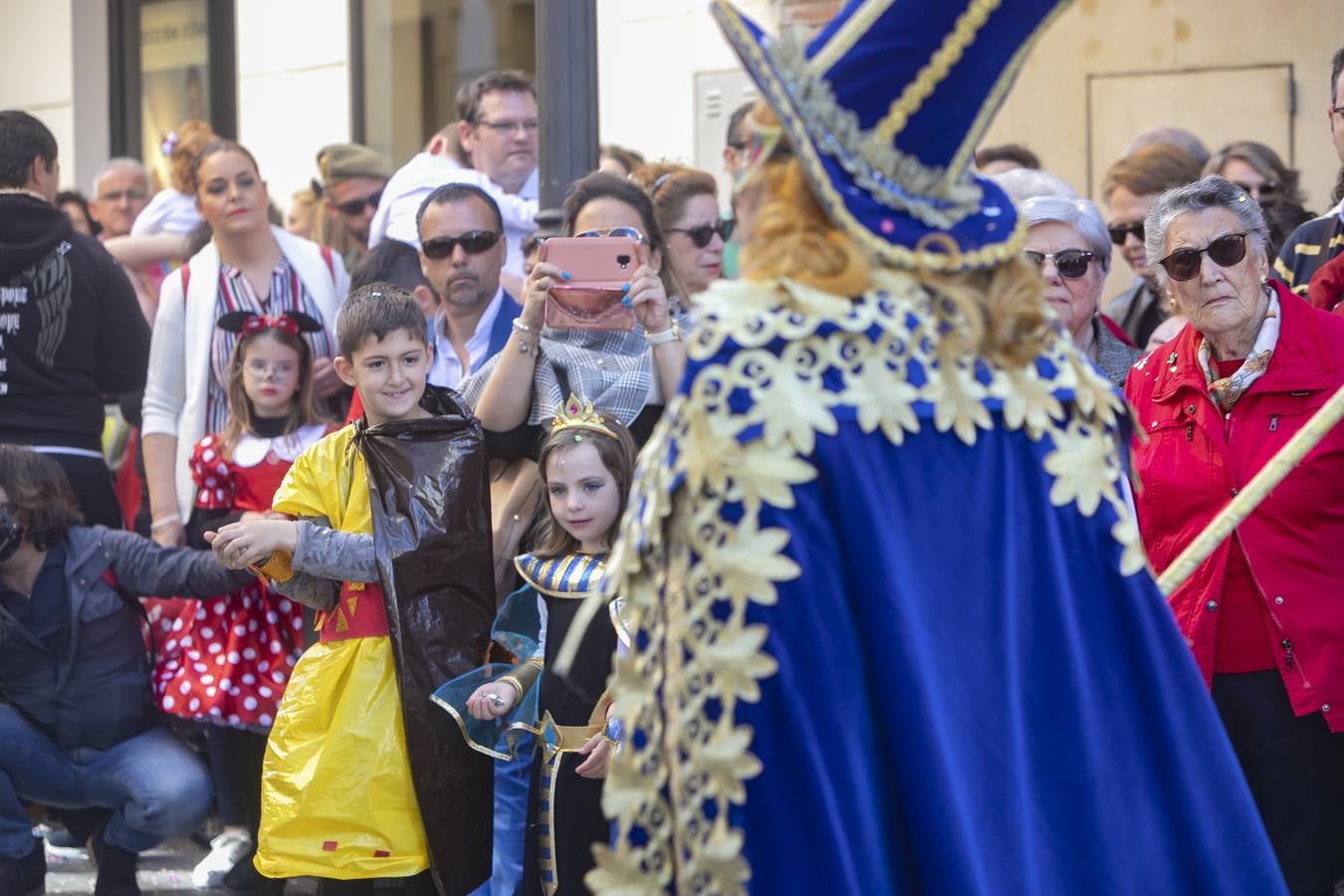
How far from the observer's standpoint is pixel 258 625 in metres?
5.65

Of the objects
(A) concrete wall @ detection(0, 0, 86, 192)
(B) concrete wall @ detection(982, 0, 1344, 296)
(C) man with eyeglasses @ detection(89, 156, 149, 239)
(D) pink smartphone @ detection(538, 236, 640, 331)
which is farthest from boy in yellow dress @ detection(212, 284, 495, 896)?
(A) concrete wall @ detection(0, 0, 86, 192)

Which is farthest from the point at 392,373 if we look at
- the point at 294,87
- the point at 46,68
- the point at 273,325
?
the point at 46,68

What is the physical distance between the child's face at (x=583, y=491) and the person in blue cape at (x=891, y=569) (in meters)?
1.80

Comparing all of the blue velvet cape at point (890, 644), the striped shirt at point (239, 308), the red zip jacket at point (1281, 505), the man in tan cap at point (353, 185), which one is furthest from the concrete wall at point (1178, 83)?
the blue velvet cape at point (890, 644)

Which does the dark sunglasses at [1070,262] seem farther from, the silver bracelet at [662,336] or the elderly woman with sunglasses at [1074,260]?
the silver bracelet at [662,336]

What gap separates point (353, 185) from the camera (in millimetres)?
7691

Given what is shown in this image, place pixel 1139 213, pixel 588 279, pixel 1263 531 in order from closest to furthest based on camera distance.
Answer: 1. pixel 1263 531
2. pixel 588 279
3. pixel 1139 213

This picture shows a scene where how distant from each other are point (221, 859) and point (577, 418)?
2.13 meters

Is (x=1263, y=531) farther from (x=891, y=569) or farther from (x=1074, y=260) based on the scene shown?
(x=891, y=569)

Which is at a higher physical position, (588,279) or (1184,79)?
(1184,79)

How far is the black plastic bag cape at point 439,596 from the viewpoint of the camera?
4.73 meters

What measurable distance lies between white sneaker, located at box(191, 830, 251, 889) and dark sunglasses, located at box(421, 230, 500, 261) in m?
1.92

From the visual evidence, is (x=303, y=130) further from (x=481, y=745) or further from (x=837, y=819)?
(x=837, y=819)

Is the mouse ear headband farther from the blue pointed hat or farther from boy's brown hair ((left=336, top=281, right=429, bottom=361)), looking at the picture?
the blue pointed hat
